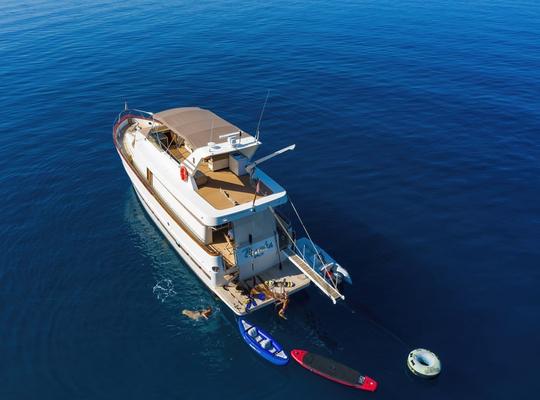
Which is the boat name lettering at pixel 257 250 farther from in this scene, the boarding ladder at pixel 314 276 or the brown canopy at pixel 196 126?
the brown canopy at pixel 196 126

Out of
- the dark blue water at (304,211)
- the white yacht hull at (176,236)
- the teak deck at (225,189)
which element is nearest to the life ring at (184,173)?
the teak deck at (225,189)

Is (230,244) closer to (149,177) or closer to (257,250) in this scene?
(257,250)

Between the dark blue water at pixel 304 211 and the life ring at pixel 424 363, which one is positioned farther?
the dark blue water at pixel 304 211

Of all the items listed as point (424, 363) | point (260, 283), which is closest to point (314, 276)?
point (260, 283)

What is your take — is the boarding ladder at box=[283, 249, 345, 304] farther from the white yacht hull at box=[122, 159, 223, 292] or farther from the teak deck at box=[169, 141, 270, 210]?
the white yacht hull at box=[122, 159, 223, 292]

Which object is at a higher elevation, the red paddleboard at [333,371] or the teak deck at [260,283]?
the teak deck at [260,283]

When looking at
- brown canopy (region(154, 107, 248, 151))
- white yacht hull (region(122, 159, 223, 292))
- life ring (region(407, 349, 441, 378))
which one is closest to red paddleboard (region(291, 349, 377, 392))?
life ring (region(407, 349, 441, 378))

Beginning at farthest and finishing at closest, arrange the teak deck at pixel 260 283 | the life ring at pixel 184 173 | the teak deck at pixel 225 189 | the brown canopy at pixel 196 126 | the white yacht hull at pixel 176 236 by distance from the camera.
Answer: the brown canopy at pixel 196 126 → the life ring at pixel 184 173 → the teak deck at pixel 225 189 → the white yacht hull at pixel 176 236 → the teak deck at pixel 260 283
